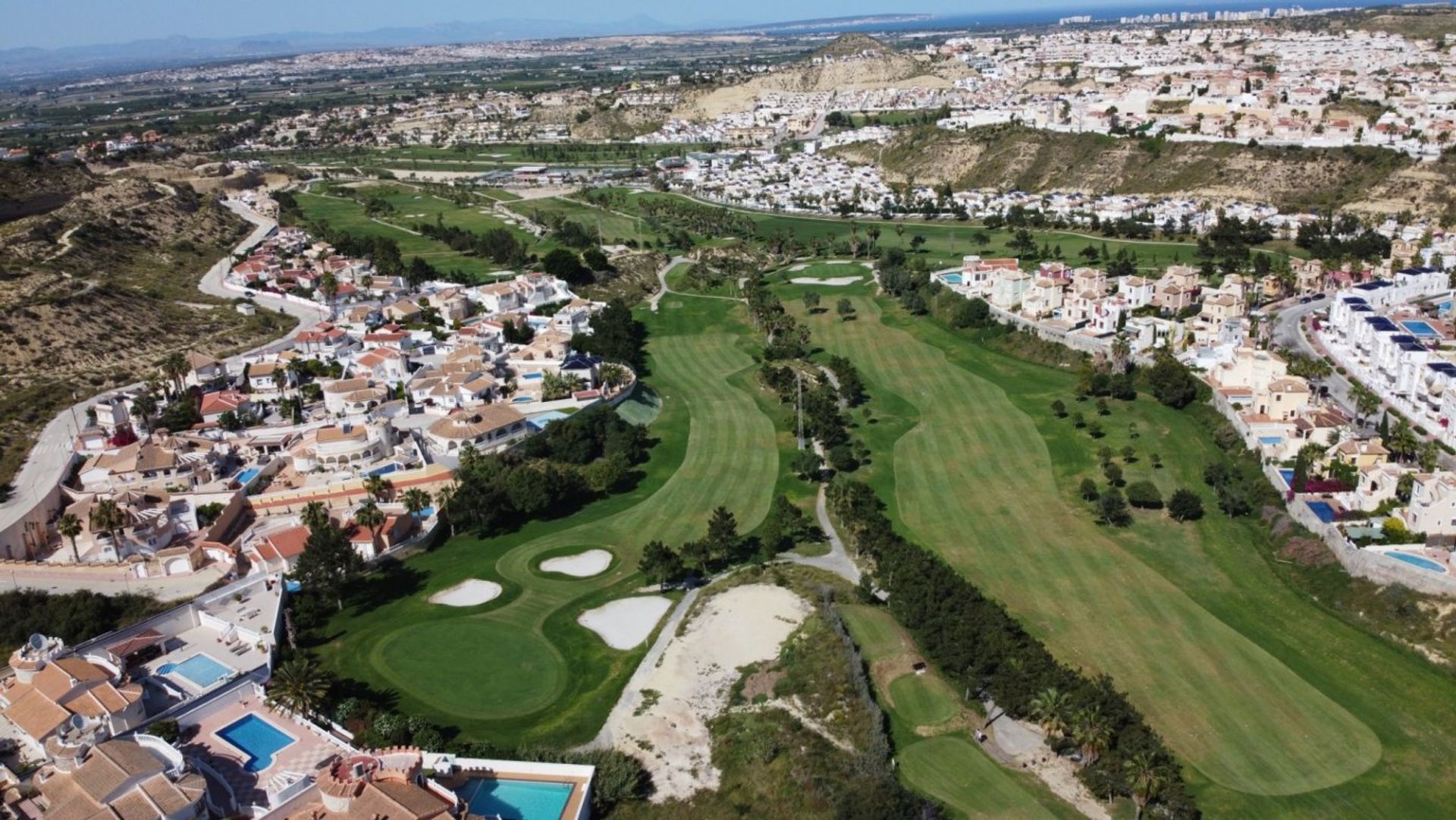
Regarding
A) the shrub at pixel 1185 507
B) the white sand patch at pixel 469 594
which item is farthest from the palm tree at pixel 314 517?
the shrub at pixel 1185 507

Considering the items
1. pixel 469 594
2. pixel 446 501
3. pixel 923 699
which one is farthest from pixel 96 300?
pixel 923 699

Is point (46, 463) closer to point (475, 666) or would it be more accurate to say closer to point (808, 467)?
point (475, 666)

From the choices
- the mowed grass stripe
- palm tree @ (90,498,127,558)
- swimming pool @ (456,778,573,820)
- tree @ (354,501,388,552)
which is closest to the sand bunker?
swimming pool @ (456,778,573,820)

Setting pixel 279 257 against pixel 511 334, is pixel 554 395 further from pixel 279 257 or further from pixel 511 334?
pixel 279 257

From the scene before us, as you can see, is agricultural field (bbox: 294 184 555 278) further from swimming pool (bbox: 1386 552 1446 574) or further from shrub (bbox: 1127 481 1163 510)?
swimming pool (bbox: 1386 552 1446 574)

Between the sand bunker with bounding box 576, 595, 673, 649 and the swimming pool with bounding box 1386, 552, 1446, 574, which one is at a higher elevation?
the swimming pool with bounding box 1386, 552, 1446, 574

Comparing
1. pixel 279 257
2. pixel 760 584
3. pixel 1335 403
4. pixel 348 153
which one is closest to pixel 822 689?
pixel 760 584
